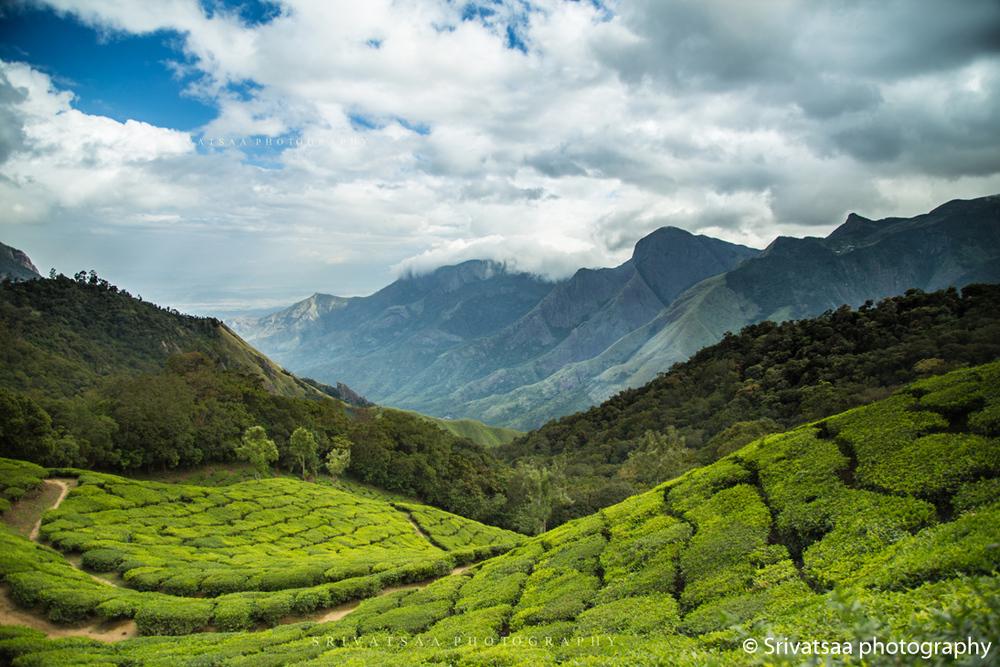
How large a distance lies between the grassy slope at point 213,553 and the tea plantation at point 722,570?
0.68 meters

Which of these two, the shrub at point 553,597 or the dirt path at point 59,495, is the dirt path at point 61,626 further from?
the shrub at point 553,597

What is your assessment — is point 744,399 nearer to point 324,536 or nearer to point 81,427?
point 324,536

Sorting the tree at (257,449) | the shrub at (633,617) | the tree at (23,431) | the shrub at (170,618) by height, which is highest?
the tree at (23,431)

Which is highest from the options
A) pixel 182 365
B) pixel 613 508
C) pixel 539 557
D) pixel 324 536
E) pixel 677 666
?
pixel 182 365

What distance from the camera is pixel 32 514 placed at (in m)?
44.4

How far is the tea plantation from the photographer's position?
13492 millimetres

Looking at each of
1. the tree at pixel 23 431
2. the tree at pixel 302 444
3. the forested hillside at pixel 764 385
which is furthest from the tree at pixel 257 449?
the forested hillside at pixel 764 385

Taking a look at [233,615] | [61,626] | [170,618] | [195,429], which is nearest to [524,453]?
[195,429]

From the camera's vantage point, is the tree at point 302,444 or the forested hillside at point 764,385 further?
the forested hillside at point 764,385

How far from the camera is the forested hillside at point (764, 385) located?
334 ft

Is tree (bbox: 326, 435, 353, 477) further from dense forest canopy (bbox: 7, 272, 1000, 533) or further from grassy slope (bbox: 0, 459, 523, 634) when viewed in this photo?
grassy slope (bbox: 0, 459, 523, 634)

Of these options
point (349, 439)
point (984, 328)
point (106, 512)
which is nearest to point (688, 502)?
point (106, 512)

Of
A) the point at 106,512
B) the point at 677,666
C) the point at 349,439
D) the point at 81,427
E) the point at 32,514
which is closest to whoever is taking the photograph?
the point at 677,666

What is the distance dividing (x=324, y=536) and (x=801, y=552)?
46.8 metres
